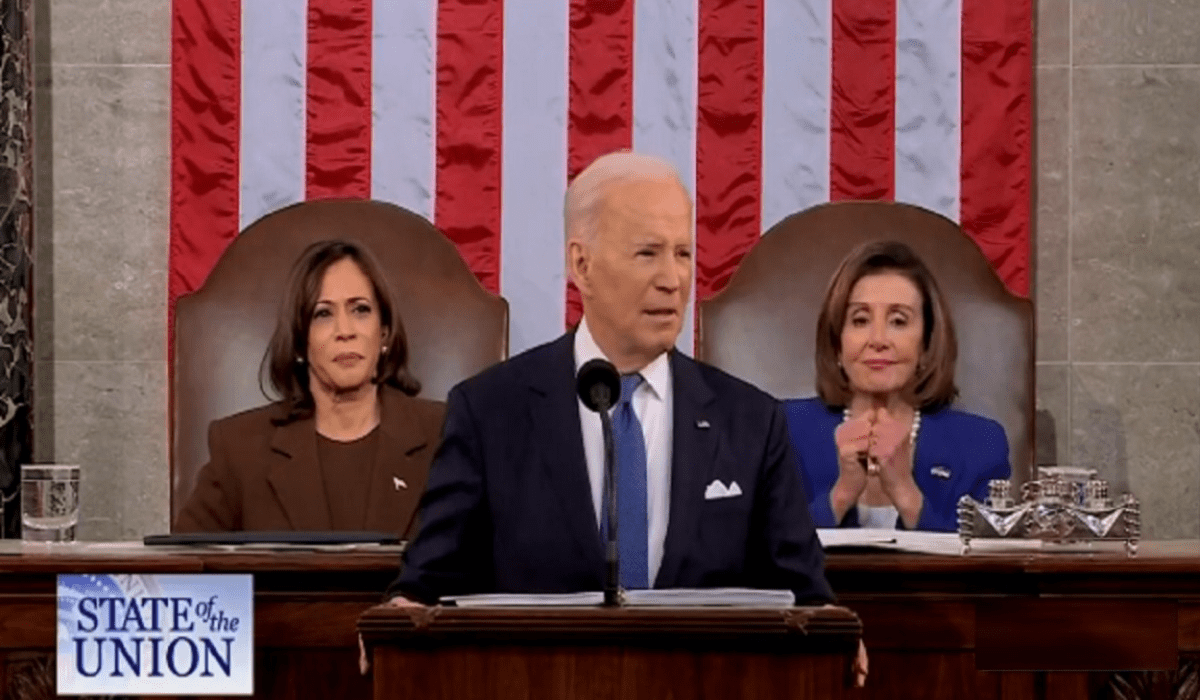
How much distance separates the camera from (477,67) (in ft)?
19.2

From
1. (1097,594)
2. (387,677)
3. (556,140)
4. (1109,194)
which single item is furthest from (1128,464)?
(387,677)

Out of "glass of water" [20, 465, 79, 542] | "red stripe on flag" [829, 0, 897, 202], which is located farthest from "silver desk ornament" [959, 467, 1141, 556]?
"red stripe on flag" [829, 0, 897, 202]

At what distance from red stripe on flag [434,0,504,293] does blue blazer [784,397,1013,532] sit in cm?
116

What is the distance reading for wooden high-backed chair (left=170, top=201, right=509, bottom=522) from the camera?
5.29m

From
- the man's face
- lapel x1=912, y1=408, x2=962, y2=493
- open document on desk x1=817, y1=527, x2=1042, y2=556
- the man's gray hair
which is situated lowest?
open document on desk x1=817, y1=527, x2=1042, y2=556

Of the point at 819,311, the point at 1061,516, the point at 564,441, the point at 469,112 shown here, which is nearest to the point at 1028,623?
the point at 1061,516

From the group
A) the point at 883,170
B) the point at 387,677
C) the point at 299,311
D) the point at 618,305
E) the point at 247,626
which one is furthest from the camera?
the point at 883,170

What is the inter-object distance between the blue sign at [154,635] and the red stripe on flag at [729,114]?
2.47 metres

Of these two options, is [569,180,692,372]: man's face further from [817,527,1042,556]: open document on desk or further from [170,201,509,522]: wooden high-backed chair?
[170,201,509,522]: wooden high-backed chair

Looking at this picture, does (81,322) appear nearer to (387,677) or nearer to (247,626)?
(247,626)

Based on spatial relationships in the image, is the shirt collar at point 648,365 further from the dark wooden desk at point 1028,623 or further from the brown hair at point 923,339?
the brown hair at point 923,339

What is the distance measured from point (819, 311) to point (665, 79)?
0.93 metres

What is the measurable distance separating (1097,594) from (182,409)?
2446mm

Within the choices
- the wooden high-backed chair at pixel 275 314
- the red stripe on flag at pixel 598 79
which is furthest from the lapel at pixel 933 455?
the red stripe on flag at pixel 598 79
